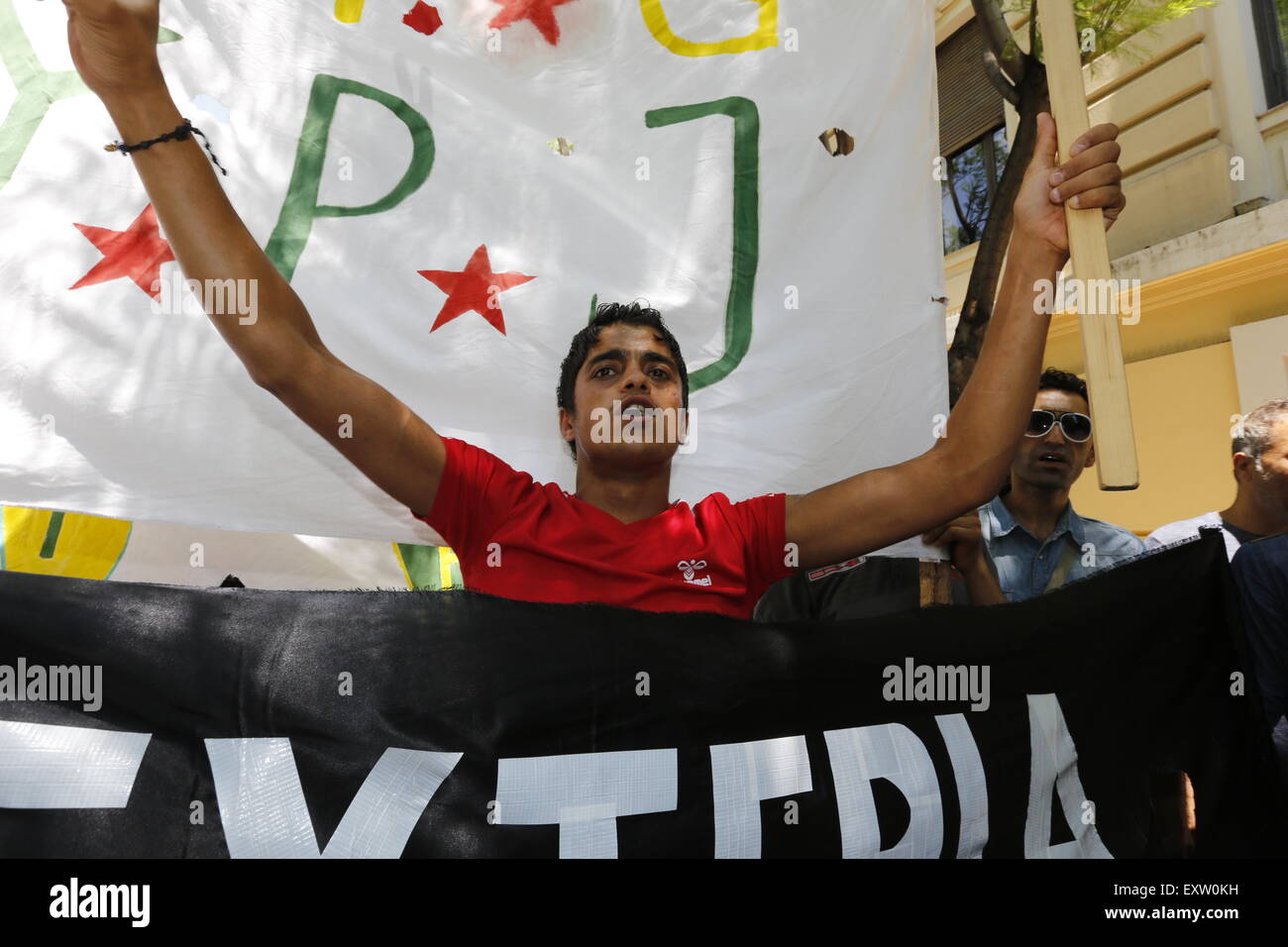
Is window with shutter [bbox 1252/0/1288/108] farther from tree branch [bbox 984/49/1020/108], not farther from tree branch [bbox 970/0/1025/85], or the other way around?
tree branch [bbox 970/0/1025/85]

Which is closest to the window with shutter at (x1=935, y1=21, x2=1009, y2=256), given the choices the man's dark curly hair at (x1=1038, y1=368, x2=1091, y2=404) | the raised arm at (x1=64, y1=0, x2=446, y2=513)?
the man's dark curly hair at (x1=1038, y1=368, x2=1091, y2=404)

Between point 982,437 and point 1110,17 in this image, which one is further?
point 1110,17

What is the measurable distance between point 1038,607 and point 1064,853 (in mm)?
476

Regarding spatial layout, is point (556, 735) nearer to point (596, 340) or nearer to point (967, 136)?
point (596, 340)

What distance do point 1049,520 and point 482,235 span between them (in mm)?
2060

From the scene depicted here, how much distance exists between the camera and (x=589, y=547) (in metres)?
2.04

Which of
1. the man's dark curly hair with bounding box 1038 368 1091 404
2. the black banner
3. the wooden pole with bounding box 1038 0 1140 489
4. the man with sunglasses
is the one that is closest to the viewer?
the black banner

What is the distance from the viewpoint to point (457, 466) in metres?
2.03

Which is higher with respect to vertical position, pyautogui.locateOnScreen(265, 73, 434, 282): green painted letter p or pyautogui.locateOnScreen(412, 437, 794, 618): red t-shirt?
pyautogui.locateOnScreen(265, 73, 434, 282): green painted letter p

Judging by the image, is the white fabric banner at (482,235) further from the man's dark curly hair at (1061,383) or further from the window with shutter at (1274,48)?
the window with shutter at (1274,48)

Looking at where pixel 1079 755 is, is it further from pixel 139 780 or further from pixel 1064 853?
pixel 139 780

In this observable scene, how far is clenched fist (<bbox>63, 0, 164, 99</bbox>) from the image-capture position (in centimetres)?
152

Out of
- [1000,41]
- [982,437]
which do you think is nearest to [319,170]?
[982,437]
